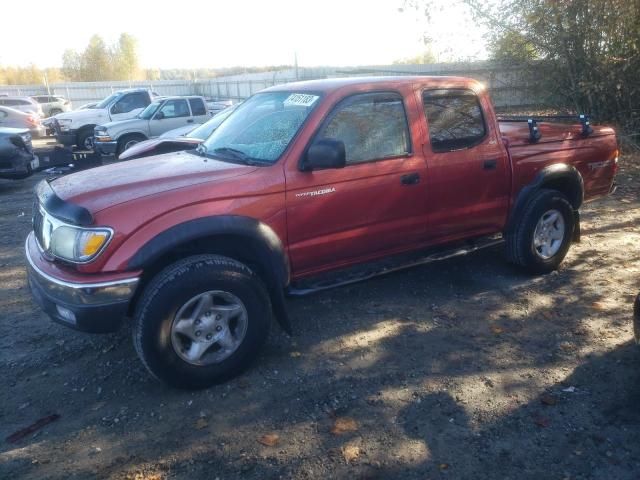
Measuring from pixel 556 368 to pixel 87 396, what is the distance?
10.4 ft

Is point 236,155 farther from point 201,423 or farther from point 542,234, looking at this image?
point 542,234

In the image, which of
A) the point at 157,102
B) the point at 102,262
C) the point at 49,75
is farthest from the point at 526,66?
the point at 49,75

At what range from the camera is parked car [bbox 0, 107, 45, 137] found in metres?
18.4

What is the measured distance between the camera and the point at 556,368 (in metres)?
3.83

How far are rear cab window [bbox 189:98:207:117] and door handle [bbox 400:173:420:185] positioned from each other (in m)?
11.4

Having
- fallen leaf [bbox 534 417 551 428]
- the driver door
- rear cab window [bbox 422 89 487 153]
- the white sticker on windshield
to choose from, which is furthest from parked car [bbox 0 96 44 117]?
fallen leaf [bbox 534 417 551 428]

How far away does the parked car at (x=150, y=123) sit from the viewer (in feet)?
45.3

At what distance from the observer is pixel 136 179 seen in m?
3.67

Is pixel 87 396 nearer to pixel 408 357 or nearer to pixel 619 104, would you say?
pixel 408 357

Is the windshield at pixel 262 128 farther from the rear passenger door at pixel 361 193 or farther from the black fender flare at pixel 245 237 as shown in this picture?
the black fender flare at pixel 245 237

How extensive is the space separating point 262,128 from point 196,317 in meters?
1.60

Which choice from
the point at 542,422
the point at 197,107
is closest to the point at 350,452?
the point at 542,422

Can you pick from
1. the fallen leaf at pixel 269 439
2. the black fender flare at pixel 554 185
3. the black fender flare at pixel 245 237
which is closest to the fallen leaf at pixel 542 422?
the fallen leaf at pixel 269 439

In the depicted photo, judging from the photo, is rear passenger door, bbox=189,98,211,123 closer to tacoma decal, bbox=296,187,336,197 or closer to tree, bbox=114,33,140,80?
tacoma decal, bbox=296,187,336,197
